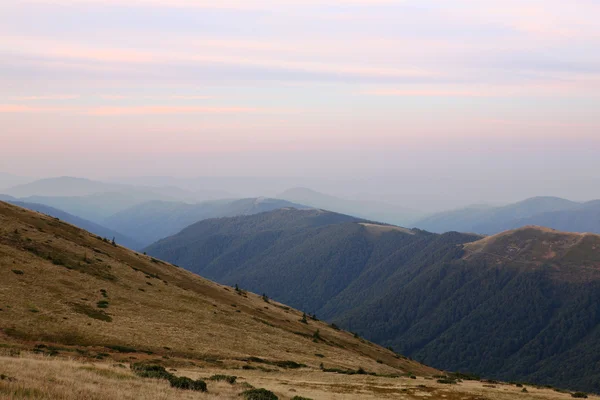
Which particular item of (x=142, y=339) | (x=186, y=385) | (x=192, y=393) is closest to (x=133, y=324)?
(x=142, y=339)

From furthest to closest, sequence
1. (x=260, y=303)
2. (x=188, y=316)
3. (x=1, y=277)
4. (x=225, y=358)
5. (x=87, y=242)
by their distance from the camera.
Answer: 1. (x=260, y=303)
2. (x=87, y=242)
3. (x=188, y=316)
4. (x=1, y=277)
5. (x=225, y=358)

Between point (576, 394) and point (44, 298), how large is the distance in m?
49.5

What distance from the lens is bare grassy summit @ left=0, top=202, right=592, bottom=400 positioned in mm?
29031

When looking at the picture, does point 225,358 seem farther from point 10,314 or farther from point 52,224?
point 52,224

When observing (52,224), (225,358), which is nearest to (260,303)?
(52,224)

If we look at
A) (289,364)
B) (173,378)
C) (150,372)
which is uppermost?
(173,378)

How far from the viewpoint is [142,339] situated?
49.3 m

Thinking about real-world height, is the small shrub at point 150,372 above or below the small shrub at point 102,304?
above

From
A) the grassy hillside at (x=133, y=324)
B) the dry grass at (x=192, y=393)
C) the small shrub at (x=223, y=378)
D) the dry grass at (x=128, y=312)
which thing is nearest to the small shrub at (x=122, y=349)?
the grassy hillside at (x=133, y=324)

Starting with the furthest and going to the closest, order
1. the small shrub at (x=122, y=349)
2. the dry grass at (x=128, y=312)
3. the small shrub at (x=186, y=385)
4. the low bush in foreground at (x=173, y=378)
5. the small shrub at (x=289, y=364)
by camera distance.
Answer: the small shrub at (x=289, y=364), the dry grass at (x=128, y=312), the small shrub at (x=122, y=349), the low bush in foreground at (x=173, y=378), the small shrub at (x=186, y=385)

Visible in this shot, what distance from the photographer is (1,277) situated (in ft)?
178

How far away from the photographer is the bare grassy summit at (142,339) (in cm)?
2903

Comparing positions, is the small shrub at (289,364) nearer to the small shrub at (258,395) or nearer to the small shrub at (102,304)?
the small shrub at (102,304)

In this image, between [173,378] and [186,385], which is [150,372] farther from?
[186,385]
